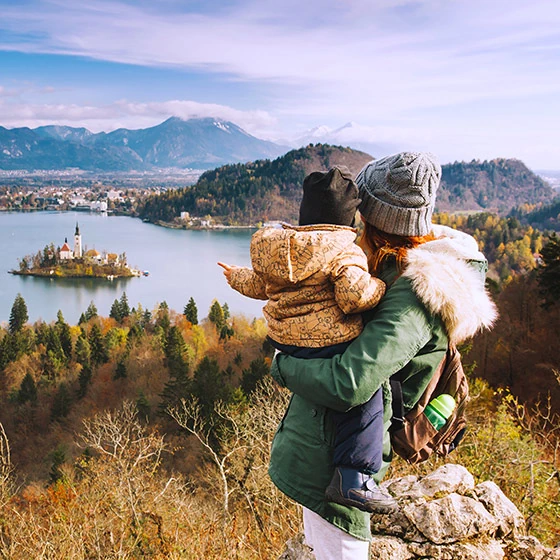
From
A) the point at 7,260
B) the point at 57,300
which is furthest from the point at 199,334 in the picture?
the point at 7,260

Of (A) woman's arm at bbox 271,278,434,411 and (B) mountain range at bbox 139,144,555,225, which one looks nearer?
(A) woman's arm at bbox 271,278,434,411

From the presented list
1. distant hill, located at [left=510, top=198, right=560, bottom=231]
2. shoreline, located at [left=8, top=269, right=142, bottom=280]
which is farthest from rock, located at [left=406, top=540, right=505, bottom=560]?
distant hill, located at [left=510, top=198, right=560, bottom=231]

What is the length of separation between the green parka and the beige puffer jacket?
45mm

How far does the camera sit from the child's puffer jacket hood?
104cm

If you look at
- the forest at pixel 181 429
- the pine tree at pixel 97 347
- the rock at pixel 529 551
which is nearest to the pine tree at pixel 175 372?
the forest at pixel 181 429

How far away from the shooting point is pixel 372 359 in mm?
983

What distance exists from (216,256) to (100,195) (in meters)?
68.2

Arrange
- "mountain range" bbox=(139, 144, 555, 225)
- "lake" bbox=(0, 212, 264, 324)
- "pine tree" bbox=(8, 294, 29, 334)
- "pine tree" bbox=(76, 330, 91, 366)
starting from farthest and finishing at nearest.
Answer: "mountain range" bbox=(139, 144, 555, 225)
"lake" bbox=(0, 212, 264, 324)
"pine tree" bbox=(8, 294, 29, 334)
"pine tree" bbox=(76, 330, 91, 366)

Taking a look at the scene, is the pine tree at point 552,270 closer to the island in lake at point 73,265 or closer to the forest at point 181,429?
the forest at point 181,429

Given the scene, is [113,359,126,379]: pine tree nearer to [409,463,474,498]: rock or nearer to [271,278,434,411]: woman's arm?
[409,463,474,498]: rock

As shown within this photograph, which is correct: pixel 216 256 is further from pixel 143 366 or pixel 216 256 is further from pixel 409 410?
pixel 409 410

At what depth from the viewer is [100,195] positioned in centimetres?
10619

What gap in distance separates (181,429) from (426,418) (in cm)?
1438

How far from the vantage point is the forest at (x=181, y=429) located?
377 cm
